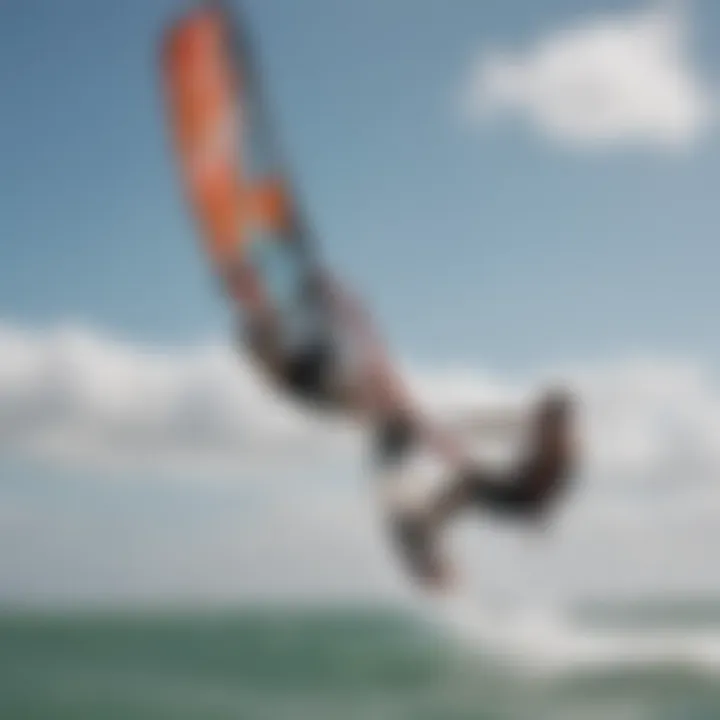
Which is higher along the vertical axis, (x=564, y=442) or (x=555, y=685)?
(x=555, y=685)

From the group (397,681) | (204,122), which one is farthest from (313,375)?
(397,681)

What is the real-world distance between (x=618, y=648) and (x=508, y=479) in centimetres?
2586

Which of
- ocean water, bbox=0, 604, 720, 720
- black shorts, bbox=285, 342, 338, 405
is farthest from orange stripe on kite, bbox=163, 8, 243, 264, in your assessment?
ocean water, bbox=0, 604, 720, 720

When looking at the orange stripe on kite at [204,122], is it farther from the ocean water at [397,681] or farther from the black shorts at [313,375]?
the ocean water at [397,681]

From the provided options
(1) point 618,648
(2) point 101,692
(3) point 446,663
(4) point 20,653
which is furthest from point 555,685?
(4) point 20,653

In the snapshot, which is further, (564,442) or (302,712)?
(302,712)

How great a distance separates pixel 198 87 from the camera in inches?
391

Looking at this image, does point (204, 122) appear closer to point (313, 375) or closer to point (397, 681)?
point (313, 375)

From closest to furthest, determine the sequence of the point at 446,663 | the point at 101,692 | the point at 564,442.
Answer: the point at 564,442, the point at 101,692, the point at 446,663

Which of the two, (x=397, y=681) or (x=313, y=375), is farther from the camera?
(x=397, y=681)

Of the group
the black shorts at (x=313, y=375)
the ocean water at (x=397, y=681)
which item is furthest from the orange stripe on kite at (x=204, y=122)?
the ocean water at (x=397, y=681)

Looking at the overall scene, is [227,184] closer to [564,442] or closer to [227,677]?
[564,442]

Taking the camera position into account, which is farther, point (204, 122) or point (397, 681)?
point (397, 681)

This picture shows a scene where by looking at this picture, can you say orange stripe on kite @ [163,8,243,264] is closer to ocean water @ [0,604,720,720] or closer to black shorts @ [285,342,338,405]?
black shorts @ [285,342,338,405]
